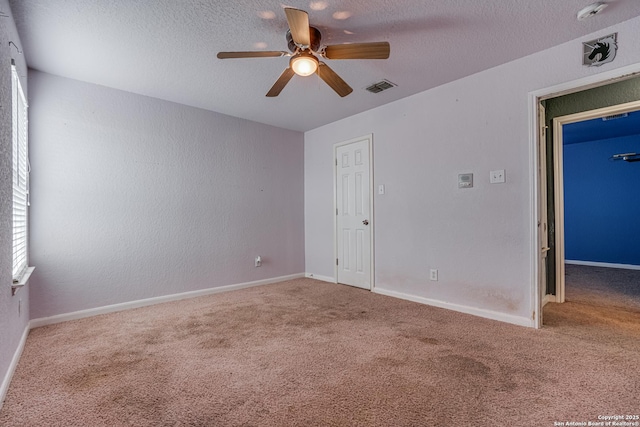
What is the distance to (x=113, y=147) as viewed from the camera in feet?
11.2

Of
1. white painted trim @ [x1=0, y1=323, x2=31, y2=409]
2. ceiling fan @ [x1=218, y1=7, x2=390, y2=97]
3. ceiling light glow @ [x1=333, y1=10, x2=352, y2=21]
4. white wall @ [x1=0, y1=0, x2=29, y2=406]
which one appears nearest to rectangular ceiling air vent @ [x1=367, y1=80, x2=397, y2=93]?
ceiling fan @ [x1=218, y1=7, x2=390, y2=97]

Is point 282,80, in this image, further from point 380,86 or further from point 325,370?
point 325,370

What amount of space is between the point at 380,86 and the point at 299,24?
177cm

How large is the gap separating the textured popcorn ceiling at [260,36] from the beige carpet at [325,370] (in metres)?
2.41

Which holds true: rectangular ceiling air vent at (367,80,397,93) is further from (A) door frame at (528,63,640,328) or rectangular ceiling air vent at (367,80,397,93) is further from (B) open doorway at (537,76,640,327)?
(B) open doorway at (537,76,640,327)

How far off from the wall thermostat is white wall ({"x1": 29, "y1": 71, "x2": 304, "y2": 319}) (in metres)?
2.71

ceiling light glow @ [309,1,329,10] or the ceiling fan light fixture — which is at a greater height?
ceiling light glow @ [309,1,329,10]

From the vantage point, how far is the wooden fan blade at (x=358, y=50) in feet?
6.81

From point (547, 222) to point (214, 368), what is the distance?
3.91 m

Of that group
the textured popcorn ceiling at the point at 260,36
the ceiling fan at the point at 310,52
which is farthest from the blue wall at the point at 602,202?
the ceiling fan at the point at 310,52

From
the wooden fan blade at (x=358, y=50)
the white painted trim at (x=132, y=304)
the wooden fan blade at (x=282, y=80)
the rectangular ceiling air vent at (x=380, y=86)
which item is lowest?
the white painted trim at (x=132, y=304)

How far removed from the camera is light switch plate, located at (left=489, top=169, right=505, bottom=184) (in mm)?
2994

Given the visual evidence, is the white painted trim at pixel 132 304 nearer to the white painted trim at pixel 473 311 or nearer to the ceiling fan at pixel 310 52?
the white painted trim at pixel 473 311

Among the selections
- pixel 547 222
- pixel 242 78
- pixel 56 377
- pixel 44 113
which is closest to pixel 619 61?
pixel 547 222
